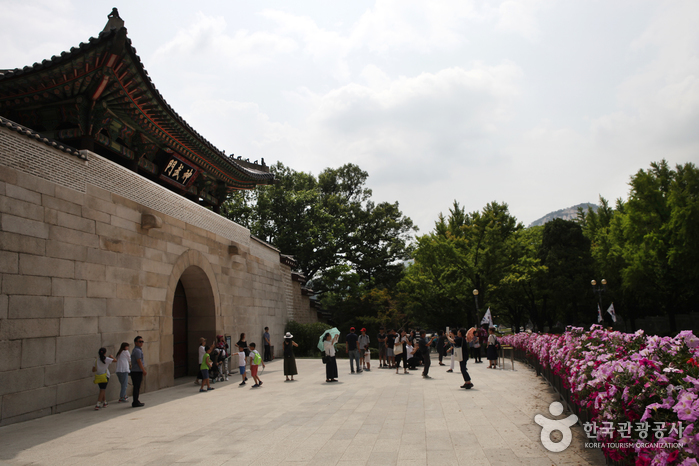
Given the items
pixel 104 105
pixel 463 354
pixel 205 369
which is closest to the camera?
pixel 104 105

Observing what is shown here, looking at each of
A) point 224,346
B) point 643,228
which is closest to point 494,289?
point 643,228

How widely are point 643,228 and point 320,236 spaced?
23382 mm

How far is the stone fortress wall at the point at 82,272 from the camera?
817 cm

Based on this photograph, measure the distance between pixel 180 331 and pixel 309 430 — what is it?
9648 millimetres

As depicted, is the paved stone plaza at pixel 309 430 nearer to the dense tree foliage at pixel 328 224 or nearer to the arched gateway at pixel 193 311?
the arched gateway at pixel 193 311

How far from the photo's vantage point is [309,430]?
712 cm

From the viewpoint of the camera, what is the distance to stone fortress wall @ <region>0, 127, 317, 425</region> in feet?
26.8

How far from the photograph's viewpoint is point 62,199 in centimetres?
946

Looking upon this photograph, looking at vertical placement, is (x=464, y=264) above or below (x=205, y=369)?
above

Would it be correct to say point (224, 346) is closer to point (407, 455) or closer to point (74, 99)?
point (74, 99)

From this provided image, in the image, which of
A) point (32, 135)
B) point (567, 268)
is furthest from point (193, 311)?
point (567, 268)

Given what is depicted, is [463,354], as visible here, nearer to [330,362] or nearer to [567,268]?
[330,362]

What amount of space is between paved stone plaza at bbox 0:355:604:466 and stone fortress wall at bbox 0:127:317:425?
0.81 meters

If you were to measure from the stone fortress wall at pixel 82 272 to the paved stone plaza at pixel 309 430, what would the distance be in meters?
0.81
